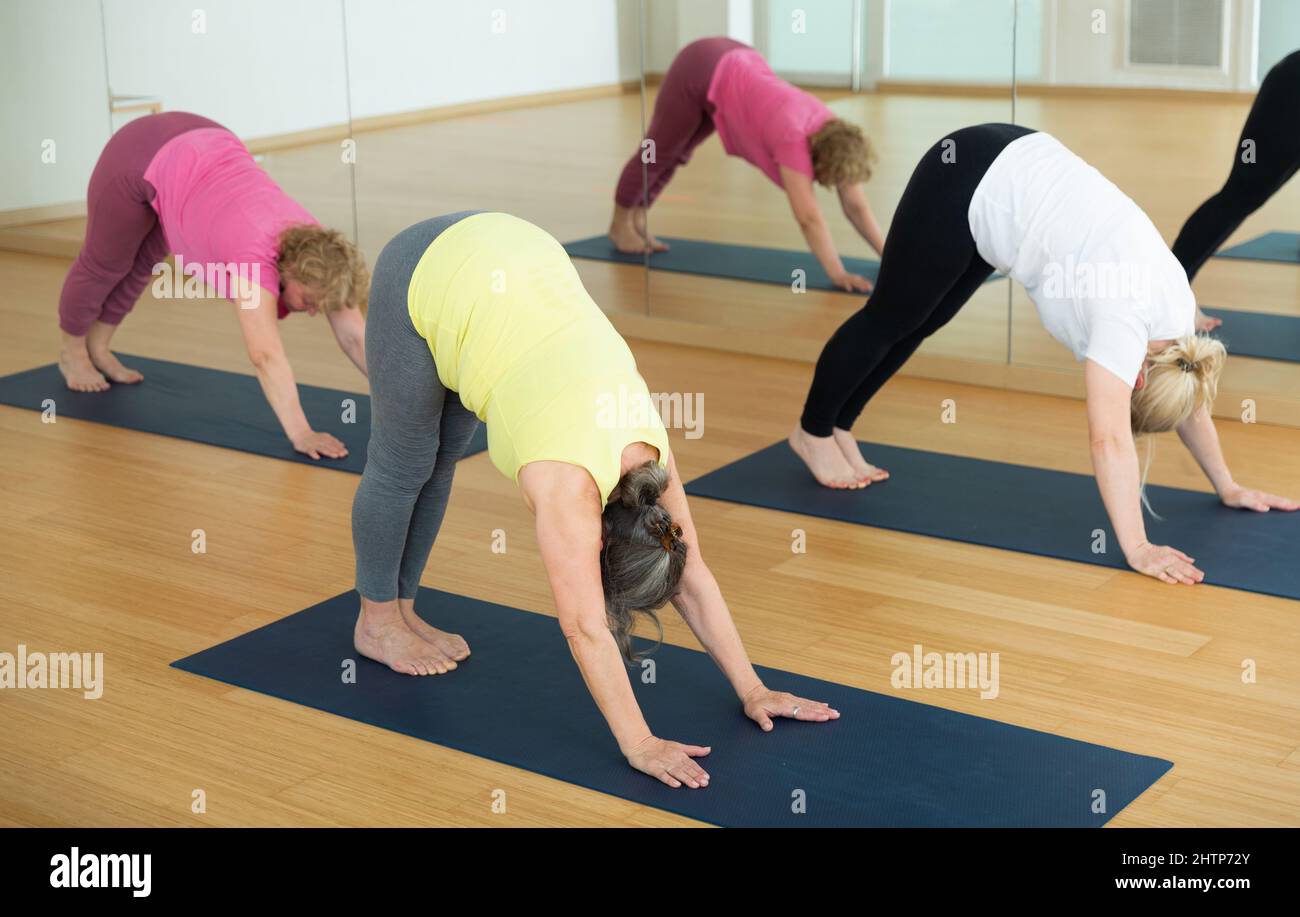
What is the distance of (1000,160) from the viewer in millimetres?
3074

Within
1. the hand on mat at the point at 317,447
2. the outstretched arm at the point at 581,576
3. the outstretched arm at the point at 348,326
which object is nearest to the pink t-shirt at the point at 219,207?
the outstretched arm at the point at 348,326

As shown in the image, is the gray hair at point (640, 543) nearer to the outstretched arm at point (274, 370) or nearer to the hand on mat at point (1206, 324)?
the outstretched arm at point (274, 370)

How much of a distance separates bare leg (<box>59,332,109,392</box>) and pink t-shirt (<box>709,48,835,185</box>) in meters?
2.08

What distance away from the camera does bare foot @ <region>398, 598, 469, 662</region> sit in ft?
9.07

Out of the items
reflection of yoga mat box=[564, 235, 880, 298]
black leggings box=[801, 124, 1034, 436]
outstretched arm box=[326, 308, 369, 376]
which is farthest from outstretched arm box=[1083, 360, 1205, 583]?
reflection of yoga mat box=[564, 235, 880, 298]

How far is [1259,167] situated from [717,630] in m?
2.30

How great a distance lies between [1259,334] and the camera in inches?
167

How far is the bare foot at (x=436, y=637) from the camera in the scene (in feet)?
9.07

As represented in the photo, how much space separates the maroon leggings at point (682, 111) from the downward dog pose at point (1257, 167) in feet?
5.14

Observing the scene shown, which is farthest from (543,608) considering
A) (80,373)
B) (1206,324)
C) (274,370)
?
(1206,324)

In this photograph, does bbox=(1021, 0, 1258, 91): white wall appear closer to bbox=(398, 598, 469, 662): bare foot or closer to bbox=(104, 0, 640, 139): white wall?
bbox=(104, 0, 640, 139): white wall

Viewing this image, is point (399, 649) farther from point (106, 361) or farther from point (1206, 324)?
point (1206, 324)
